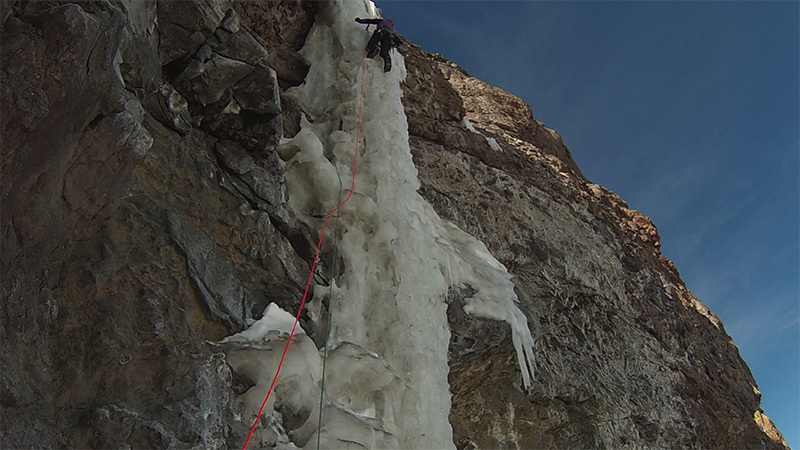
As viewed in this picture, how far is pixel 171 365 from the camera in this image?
179 inches

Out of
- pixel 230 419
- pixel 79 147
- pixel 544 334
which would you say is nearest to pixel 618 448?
pixel 544 334

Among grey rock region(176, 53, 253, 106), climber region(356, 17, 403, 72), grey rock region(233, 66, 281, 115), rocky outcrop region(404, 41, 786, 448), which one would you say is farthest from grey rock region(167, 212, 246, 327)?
climber region(356, 17, 403, 72)

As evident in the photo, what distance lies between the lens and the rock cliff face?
391 centimetres

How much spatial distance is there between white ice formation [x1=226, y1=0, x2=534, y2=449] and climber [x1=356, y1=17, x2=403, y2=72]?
14 centimetres

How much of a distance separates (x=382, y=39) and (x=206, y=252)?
5.05 metres

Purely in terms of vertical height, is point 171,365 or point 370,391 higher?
point 370,391

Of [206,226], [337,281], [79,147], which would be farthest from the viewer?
[337,281]

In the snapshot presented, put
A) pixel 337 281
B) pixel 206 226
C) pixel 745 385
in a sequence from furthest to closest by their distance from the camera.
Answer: pixel 745 385 < pixel 337 281 < pixel 206 226

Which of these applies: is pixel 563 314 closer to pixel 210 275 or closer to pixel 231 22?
pixel 210 275

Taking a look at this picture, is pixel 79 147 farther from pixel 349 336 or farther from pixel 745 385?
pixel 745 385

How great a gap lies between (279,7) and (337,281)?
423 cm

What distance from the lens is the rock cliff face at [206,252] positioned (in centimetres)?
391

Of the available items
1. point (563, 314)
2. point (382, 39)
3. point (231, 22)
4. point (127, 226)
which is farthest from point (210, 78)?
point (563, 314)

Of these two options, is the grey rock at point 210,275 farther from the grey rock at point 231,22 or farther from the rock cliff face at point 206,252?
the grey rock at point 231,22
